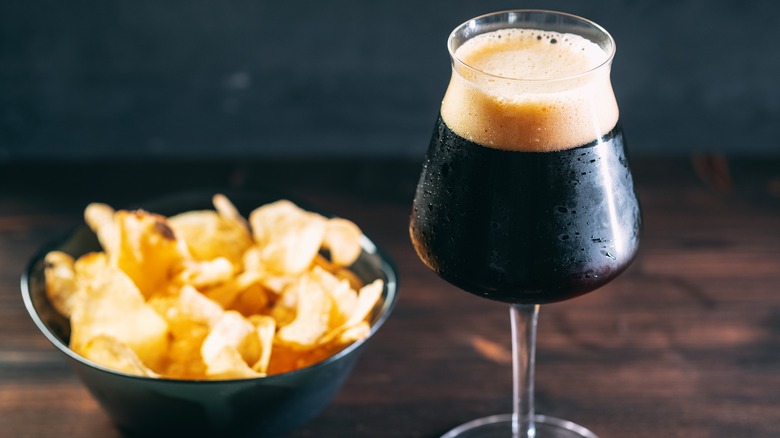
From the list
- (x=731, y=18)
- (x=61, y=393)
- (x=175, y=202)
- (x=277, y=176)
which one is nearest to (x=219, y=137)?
(x=277, y=176)

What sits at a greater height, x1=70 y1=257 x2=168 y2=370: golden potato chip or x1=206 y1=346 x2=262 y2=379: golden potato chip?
x1=70 y1=257 x2=168 y2=370: golden potato chip

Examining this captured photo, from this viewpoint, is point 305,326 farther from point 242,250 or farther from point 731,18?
point 731,18

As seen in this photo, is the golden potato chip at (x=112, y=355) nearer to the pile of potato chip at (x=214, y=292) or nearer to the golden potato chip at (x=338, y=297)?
the pile of potato chip at (x=214, y=292)

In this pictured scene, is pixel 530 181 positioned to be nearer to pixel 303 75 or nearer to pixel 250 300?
pixel 250 300

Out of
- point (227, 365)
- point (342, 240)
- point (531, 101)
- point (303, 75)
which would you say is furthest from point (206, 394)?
point (303, 75)

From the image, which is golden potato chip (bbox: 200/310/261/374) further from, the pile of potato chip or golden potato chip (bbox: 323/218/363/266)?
golden potato chip (bbox: 323/218/363/266)

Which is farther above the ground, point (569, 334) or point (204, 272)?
point (204, 272)

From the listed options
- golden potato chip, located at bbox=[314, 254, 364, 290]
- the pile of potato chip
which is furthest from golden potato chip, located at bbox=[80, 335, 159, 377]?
golden potato chip, located at bbox=[314, 254, 364, 290]
